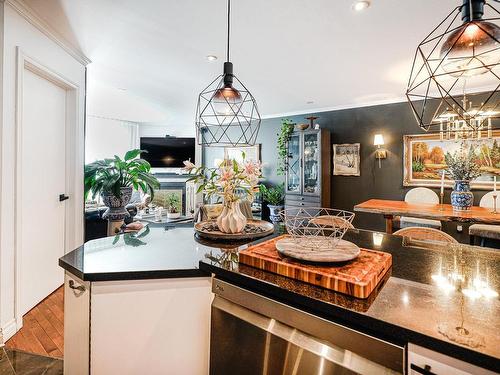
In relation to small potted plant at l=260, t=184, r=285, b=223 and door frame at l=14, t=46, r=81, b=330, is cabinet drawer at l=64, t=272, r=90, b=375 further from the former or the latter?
small potted plant at l=260, t=184, r=285, b=223

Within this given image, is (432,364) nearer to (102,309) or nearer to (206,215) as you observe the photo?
(102,309)

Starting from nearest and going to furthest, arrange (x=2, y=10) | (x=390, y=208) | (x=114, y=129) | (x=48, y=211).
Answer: (x=2, y=10) → (x=48, y=211) → (x=390, y=208) → (x=114, y=129)

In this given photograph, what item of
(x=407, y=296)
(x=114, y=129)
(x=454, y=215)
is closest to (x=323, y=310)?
(x=407, y=296)

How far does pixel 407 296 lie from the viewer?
2.84 feet

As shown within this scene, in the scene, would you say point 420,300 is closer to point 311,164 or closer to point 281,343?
point 281,343

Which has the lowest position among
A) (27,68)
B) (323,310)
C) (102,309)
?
(102,309)

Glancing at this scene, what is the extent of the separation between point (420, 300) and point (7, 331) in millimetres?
2715

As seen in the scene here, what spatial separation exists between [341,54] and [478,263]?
239cm

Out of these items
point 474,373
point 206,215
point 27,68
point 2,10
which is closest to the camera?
point 474,373

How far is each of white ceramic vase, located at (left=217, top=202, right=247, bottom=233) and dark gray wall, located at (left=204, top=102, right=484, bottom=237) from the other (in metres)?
3.75

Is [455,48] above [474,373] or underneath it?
above

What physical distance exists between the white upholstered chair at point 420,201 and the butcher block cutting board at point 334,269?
284cm

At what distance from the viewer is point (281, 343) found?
945 millimetres

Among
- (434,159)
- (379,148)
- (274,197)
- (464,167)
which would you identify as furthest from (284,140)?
(464,167)
